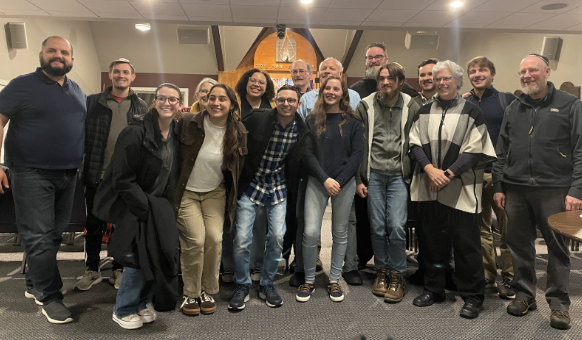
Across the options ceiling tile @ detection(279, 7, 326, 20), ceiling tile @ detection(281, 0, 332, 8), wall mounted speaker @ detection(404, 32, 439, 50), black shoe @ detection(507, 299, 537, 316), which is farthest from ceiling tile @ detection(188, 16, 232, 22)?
black shoe @ detection(507, 299, 537, 316)

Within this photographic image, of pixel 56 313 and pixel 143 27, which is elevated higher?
pixel 143 27

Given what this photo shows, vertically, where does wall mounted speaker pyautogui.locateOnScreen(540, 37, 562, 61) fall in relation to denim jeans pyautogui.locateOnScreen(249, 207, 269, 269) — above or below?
above

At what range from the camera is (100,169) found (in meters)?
2.78

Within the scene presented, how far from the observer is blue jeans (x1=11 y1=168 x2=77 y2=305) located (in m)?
2.34

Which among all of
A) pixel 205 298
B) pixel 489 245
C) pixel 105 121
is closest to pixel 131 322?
pixel 205 298

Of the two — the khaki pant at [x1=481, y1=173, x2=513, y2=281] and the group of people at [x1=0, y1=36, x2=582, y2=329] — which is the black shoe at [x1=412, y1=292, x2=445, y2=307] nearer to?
the group of people at [x1=0, y1=36, x2=582, y2=329]

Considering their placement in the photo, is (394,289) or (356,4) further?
(356,4)

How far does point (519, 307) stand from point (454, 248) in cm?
53

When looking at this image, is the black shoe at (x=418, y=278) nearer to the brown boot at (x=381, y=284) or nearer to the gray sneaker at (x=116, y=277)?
the brown boot at (x=381, y=284)

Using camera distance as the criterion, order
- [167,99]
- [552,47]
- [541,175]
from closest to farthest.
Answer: [167,99] < [541,175] < [552,47]

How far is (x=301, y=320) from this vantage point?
2.46 m

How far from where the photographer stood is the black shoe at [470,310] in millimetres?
2512

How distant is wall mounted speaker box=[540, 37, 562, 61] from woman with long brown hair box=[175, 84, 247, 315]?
648 centimetres

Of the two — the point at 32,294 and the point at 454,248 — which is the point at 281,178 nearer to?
the point at 454,248
